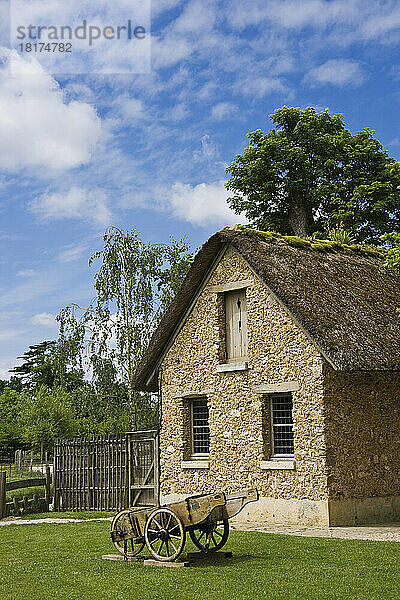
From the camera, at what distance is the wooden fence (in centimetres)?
1933

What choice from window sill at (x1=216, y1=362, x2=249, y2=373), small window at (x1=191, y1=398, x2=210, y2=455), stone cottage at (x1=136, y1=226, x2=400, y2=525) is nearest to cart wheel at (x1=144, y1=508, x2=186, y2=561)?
stone cottage at (x1=136, y1=226, x2=400, y2=525)

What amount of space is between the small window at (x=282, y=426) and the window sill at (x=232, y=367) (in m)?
0.99

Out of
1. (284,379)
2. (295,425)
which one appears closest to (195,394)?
(284,379)

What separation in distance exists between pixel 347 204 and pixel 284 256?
15242 millimetres

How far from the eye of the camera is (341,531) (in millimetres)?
14375

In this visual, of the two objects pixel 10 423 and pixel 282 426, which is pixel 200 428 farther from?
pixel 10 423

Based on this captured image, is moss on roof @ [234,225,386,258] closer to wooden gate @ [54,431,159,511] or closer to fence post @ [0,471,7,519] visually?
wooden gate @ [54,431,159,511]

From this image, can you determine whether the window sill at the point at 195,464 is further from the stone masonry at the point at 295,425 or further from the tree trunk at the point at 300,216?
the tree trunk at the point at 300,216

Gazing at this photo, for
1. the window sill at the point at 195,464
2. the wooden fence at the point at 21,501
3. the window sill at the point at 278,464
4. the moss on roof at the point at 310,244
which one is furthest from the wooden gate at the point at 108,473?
the moss on roof at the point at 310,244

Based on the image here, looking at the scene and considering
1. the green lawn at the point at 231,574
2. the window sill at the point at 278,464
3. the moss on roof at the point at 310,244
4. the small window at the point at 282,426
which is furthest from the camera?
the moss on roof at the point at 310,244

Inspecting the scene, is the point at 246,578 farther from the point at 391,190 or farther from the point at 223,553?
the point at 391,190

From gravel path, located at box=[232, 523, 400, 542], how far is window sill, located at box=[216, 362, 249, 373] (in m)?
3.42

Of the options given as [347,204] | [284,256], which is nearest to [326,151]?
[347,204]

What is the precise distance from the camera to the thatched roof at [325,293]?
15.5 metres
